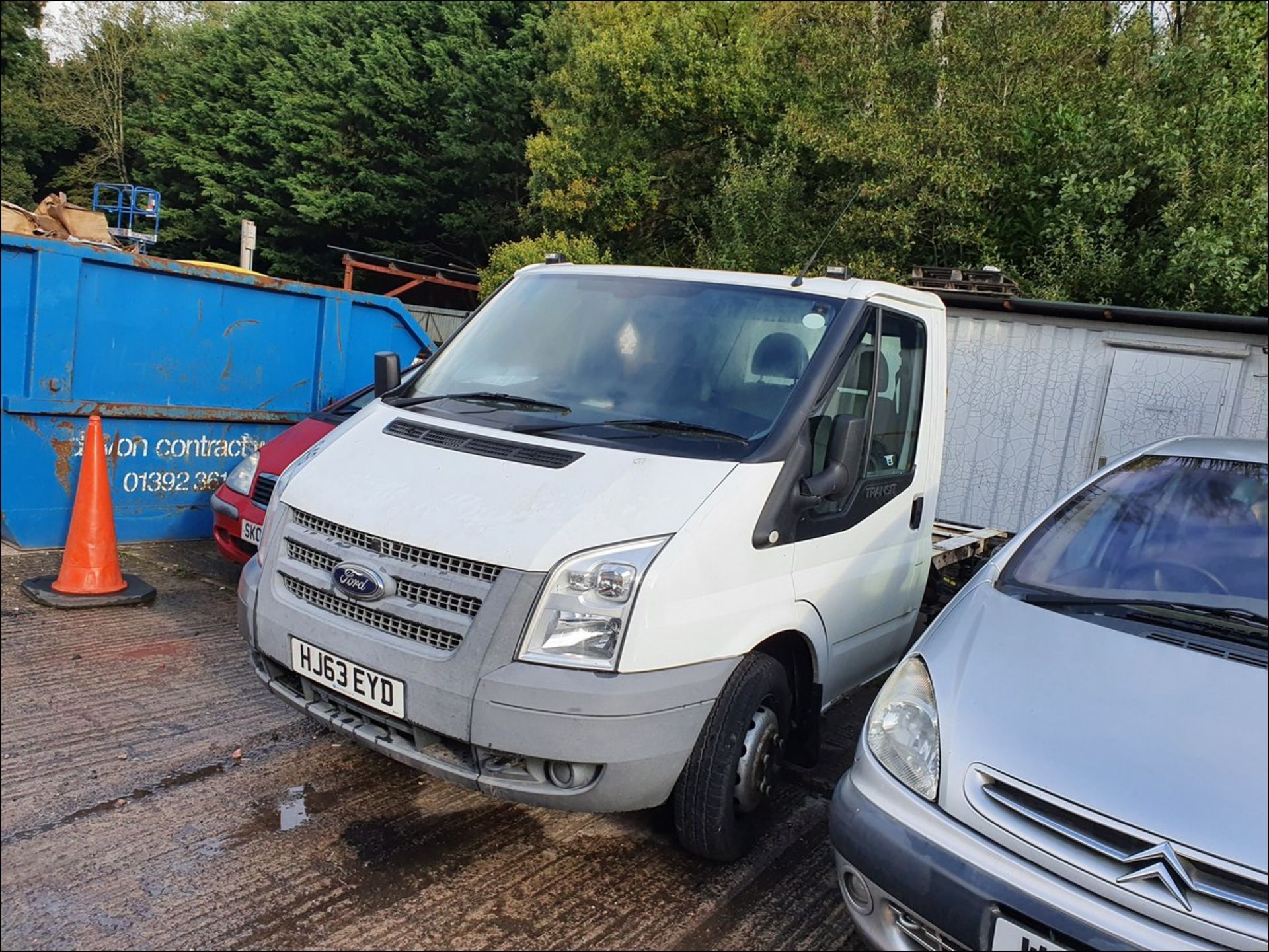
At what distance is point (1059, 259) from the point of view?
40.0 feet

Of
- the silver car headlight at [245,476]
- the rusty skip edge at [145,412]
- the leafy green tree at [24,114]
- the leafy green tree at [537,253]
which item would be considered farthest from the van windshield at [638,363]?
the leafy green tree at [24,114]

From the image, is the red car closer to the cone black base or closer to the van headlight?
the cone black base

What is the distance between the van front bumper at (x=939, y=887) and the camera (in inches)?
80.0

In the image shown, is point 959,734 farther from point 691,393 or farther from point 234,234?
point 234,234

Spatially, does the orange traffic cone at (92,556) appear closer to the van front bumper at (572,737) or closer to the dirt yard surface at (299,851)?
the dirt yard surface at (299,851)

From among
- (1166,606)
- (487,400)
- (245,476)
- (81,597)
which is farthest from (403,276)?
(1166,606)

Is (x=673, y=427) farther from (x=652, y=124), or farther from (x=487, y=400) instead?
(x=652, y=124)

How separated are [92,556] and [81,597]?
23 cm

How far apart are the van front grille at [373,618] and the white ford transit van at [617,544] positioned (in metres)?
0.01

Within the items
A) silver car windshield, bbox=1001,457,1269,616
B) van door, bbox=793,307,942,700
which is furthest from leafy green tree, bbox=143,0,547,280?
silver car windshield, bbox=1001,457,1269,616

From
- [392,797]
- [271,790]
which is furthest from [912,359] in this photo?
[271,790]

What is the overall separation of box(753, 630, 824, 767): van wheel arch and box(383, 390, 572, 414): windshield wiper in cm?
118

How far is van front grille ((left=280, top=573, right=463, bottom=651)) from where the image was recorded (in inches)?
109

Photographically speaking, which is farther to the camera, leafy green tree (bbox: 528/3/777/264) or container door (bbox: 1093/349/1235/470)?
leafy green tree (bbox: 528/3/777/264)
